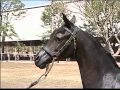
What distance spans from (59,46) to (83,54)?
404 mm

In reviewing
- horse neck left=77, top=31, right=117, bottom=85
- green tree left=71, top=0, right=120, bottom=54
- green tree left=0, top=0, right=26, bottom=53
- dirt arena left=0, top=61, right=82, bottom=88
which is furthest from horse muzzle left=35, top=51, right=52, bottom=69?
green tree left=0, top=0, right=26, bottom=53

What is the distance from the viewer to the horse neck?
18.5 feet

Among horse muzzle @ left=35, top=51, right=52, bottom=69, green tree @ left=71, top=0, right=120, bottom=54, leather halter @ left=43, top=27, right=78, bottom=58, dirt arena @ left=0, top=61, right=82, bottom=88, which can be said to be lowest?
dirt arena @ left=0, top=61, right=82, bottom=88

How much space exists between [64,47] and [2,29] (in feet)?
173

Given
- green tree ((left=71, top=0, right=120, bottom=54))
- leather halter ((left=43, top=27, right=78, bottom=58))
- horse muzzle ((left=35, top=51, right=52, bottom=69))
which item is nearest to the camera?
leather halter ((left=43, top=27, right=78, bottom=58))

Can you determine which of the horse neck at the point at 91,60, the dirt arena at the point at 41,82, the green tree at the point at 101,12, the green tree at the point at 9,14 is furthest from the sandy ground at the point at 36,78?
the green tree at the point at 9,14

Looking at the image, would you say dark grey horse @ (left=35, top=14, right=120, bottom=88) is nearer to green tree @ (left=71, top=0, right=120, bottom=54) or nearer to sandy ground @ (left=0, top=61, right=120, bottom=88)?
sandy ground @ (left=0, top=61, right=120, bottom=88)

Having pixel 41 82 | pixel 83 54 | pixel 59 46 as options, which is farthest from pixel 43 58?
pixel 41 82

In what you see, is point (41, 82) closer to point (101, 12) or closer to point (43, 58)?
point (43, 58)

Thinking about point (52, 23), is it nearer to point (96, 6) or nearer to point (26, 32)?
point (26, 32)

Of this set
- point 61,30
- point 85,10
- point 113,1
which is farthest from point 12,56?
point 61,30

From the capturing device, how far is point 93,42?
5848 mm

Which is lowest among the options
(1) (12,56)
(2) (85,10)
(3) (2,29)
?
(1) (12,56)

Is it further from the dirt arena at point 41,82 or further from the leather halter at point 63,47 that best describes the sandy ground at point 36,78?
the leather halter at point 63,47
